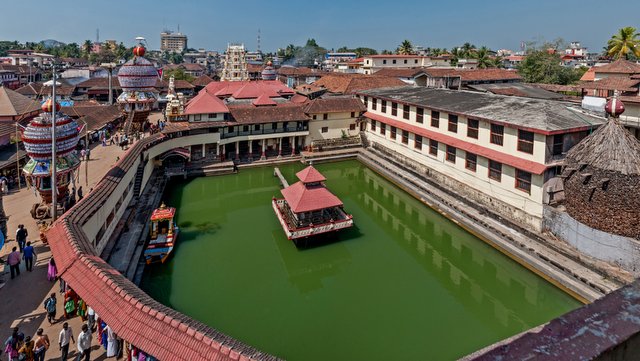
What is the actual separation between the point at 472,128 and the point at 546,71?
40248mm

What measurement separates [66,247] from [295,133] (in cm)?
2306

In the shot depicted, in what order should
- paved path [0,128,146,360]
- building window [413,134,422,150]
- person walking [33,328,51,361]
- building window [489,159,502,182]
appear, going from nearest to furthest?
person walking [33,328,51,361] < paved path [0,128,146,360] < building window [489,159,502,182] < building window [413,134,422,150]

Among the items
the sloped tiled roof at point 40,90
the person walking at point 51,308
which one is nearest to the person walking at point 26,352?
the person walking at point 51,308

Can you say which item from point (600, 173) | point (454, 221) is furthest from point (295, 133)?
point (600, 173)

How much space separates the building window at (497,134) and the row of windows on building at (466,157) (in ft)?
3.43

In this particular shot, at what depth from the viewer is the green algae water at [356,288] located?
12.0m

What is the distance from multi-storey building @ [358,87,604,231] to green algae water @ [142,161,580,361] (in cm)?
270

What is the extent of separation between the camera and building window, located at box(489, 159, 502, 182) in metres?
19.5

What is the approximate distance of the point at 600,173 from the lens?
14656mm

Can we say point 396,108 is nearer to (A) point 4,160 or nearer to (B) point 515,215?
(B) point 515,215

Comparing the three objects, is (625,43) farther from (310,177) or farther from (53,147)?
(53,147)

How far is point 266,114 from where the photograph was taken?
101 ft

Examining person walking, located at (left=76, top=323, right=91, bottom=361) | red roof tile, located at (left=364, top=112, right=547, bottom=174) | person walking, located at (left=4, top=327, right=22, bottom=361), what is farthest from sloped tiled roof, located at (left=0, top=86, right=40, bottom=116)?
red roof tile, located at (left=364, top=112, right=547, bottom=174)

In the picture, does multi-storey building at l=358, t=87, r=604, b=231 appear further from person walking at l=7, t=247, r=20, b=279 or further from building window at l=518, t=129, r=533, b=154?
person walking at l=7, t=247, r=20, b=279
